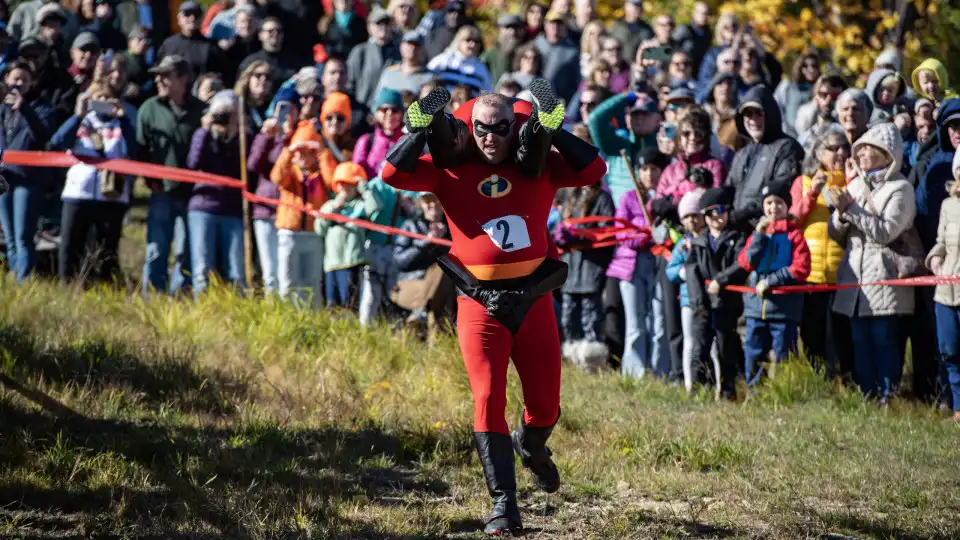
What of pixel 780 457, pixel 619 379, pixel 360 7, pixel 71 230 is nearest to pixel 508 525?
pixel 780 457

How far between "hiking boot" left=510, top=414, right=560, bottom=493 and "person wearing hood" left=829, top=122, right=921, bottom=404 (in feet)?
11.1

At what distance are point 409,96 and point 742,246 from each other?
13.7 feet

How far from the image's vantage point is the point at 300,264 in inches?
468

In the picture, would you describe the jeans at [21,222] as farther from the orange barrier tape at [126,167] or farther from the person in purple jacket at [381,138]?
the person in purple jacket at [381,138]

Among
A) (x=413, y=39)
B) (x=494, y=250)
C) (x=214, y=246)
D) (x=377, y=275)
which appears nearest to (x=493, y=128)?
(x=494, y=250)

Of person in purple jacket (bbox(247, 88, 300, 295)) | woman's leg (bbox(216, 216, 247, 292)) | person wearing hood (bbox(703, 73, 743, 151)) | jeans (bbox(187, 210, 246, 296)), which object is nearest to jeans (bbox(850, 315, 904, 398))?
person wearing hood (bbox(703, 73, 743, 151))

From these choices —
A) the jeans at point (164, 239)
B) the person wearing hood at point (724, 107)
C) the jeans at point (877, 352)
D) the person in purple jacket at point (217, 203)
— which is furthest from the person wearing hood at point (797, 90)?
the jeans at point (164, 239)

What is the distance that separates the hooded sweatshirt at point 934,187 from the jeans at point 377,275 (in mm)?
4367

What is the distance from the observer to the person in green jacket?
11.6m

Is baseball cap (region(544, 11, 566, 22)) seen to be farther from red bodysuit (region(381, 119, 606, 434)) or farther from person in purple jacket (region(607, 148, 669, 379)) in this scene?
red bodysuit (region(381, 119, 606, 434))

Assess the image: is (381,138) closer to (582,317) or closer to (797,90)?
(582,317)

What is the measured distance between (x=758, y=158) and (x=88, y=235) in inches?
234

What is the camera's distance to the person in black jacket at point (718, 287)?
32.6ft

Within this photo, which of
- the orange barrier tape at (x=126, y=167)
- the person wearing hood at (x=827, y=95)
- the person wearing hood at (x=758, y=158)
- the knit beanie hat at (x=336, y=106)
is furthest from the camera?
the knit beanie hat at (x=336, y=106)
